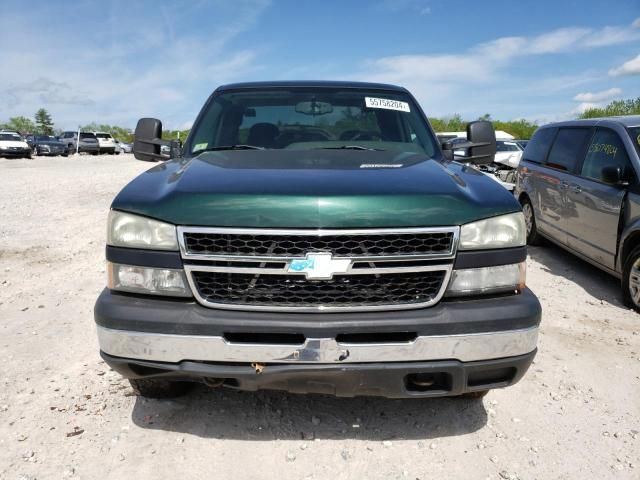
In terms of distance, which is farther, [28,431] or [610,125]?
[610,125]

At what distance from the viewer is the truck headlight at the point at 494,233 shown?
2365 mm

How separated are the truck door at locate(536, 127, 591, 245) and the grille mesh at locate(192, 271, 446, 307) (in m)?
4.50

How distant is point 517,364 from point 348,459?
918 millimetres

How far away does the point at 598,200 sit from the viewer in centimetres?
551

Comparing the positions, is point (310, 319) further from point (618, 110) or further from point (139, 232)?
point (618, 110)

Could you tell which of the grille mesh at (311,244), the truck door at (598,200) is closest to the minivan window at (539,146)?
the truck door at (598,200)

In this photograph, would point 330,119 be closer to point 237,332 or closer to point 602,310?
point 237,332

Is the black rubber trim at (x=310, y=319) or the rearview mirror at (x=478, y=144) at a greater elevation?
the rearview mirror at (x=478, y=144)

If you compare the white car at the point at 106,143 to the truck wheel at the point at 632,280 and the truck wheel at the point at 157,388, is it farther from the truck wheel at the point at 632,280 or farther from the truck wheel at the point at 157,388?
the truck wheel at the point at 157,388

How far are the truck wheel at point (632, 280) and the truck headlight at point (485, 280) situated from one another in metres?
3.03

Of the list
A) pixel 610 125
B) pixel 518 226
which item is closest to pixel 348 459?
pixel 518 226

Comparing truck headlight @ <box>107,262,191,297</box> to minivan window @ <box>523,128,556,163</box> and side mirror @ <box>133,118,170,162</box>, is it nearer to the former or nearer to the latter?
side mirror @ <box>133,118,170,162</box>

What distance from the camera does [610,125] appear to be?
18.6 feet

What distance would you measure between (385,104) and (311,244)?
2.04 metres
